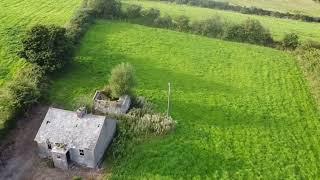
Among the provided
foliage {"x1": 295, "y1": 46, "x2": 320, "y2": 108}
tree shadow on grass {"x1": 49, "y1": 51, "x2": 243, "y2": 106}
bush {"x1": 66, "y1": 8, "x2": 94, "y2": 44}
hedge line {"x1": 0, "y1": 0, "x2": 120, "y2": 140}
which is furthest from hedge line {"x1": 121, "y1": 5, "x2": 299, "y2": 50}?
hedge line {"x1": 0, "y1": 0, "x2": 120, "y2": 140}

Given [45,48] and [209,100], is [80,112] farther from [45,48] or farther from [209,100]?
[209,100]

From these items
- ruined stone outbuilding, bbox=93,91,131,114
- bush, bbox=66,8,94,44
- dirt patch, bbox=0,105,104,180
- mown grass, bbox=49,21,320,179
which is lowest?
dirt patch, bbox=0,105,104,180

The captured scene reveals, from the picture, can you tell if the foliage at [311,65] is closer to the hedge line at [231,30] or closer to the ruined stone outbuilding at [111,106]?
the hedge line at [231,30]

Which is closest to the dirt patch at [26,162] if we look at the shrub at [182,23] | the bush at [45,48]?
the bush at [45,48]

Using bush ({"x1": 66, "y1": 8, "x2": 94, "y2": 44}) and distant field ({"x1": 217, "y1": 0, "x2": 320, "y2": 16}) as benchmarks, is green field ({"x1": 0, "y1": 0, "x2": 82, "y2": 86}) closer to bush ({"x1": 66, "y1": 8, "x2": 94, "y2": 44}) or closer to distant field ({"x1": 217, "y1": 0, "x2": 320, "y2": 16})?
bush ({"x1": 66, "y1": 8, "x2": 94, "y2": 44})

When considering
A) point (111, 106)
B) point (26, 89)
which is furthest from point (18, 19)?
point (111, 106)
